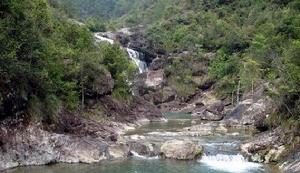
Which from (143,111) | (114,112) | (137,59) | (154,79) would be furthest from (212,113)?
(137,59)

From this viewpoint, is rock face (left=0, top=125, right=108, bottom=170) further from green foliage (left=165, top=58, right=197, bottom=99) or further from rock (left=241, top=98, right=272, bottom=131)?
green foliage (left=165, top=58, right=197, bottom=99)

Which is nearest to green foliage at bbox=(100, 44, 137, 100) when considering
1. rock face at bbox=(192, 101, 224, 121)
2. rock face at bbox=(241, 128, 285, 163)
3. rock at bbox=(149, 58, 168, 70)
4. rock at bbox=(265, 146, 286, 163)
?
rock face at bbox=(192, 101, 224, 121)

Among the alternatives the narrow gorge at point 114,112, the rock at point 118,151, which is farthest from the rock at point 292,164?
the rock at point 118,151

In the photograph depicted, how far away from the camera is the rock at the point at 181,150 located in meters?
43.1

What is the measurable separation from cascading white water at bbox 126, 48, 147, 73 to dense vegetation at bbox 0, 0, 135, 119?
4030cm

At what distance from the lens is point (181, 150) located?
43.4m

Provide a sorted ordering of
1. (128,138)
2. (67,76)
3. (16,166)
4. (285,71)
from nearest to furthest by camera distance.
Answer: (16,166) → (285,71) → (128,138) → (67,76)

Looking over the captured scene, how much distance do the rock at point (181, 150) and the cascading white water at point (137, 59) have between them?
59.5 metres

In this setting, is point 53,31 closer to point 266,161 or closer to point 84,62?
point 84,62

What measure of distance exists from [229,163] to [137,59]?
6543 centimetres

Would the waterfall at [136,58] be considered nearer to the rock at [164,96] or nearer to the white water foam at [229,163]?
the rock at [164,96]

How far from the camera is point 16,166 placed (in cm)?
3784

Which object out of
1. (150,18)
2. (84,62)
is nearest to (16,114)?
(84,62)

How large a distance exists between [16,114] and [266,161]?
20739mm
